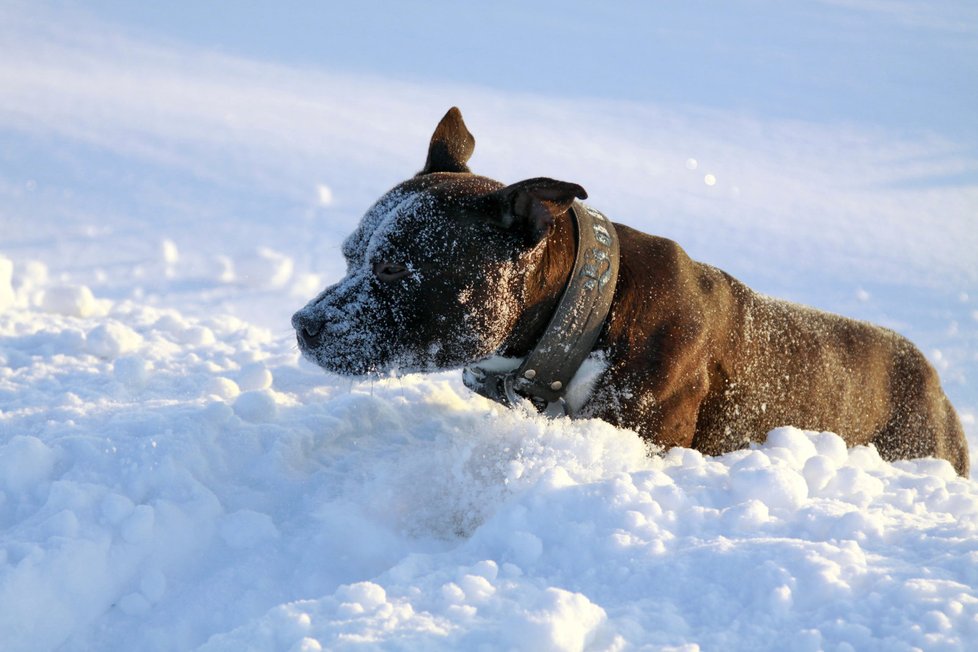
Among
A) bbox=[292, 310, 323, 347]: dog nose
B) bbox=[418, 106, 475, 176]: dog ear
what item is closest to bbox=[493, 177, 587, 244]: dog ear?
bbox=[418, 106, 475, 176]: dog ear

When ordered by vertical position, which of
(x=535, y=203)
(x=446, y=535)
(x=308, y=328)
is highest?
(x=535, y=203)

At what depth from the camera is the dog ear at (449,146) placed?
4.39 metres

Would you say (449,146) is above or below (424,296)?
above

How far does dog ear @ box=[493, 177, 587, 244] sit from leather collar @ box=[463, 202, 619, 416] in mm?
278

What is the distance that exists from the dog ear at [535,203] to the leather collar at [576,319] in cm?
28

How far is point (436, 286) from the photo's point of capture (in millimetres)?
3709

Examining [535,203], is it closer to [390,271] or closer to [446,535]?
[390,271]

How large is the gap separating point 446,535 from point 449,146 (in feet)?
6.18

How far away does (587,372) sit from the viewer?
396cm

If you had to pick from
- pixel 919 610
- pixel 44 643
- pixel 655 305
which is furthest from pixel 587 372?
pixel 44 643

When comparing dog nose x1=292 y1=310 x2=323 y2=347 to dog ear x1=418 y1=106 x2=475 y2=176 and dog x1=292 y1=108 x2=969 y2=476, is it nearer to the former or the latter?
dog x1=292 y1=108 x2=969 y2=476

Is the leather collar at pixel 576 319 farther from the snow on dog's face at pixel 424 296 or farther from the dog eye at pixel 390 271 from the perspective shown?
the dog eye at pixel 390 271

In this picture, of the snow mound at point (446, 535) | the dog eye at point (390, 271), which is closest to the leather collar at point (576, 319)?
→ the snow mound at point (446, 535)

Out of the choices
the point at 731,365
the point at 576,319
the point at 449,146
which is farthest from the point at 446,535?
the point at 449,146
